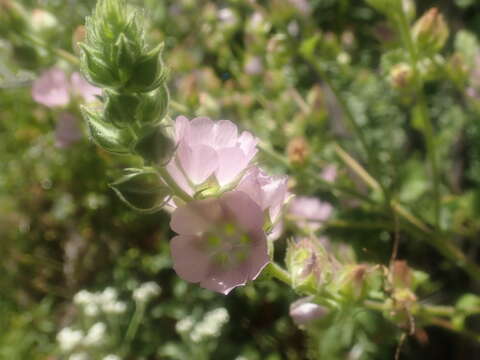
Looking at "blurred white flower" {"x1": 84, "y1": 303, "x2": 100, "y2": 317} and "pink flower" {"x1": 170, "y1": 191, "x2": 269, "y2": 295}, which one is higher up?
"pink flower" {"x1": 170, "y1": 191, "x2": 269, "y2": 295}

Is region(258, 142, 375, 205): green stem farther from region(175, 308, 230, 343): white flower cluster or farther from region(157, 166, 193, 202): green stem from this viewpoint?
region(157, 166, 193, 202): green stem

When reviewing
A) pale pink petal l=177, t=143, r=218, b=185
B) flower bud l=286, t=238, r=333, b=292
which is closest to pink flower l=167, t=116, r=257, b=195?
pale pink petal l=177, t=143, r=218, b=185

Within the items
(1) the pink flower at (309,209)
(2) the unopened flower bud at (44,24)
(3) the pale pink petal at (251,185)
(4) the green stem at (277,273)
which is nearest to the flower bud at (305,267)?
(4) the green stem at (277,273)

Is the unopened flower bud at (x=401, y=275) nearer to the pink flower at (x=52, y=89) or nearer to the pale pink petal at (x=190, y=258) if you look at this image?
the pale pink petal at (x=190, y=258)

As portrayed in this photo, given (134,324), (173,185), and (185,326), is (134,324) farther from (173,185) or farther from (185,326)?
(173,185)

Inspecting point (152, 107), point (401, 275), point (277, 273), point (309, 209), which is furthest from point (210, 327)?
point (152, 107)

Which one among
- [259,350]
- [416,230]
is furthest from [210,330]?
[416,230]
